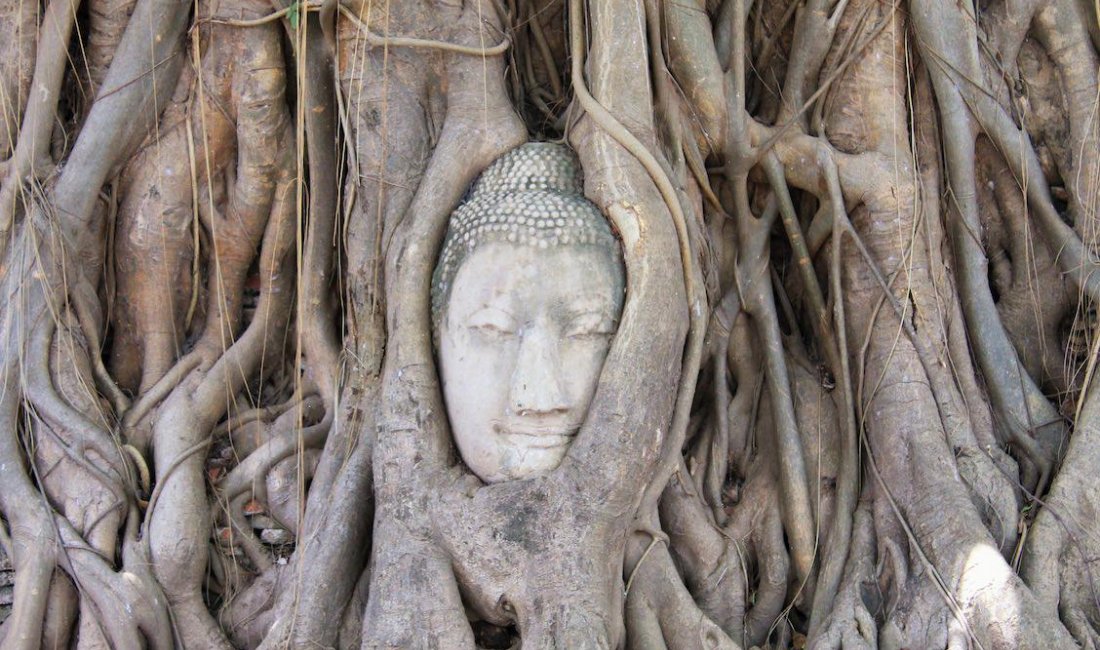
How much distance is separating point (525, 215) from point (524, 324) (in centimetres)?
28

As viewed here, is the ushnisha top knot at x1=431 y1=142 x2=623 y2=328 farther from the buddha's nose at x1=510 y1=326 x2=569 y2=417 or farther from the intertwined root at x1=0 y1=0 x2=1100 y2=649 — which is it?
the buddha's nose at x1=510 y1=326 x2=569 y2=417

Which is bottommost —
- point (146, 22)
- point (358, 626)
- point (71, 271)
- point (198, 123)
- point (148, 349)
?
point (358, 626)

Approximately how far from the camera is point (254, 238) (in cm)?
350

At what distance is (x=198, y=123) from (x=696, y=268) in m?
1.58

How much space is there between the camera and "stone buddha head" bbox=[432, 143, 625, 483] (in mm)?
2791

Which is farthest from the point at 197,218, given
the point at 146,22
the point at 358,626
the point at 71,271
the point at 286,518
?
the point at 358,626

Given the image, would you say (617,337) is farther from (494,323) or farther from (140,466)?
(140,466)

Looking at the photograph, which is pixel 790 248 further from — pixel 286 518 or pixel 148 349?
pixel 148 349

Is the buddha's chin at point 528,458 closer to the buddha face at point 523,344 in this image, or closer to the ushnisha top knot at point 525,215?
the buddha face at point 523,344

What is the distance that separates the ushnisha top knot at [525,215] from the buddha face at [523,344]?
2 centimetres

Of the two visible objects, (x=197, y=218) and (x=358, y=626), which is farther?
(x=197, y=218)

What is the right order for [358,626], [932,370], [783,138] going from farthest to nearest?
[783,138] → [932,370] → [358,626]

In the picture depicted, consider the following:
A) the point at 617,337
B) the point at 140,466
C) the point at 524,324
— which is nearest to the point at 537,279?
the point at 524,324

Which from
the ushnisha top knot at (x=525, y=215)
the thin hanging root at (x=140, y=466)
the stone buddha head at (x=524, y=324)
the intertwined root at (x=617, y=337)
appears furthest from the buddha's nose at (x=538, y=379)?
the thin hanging root at (x=140, y=466)
